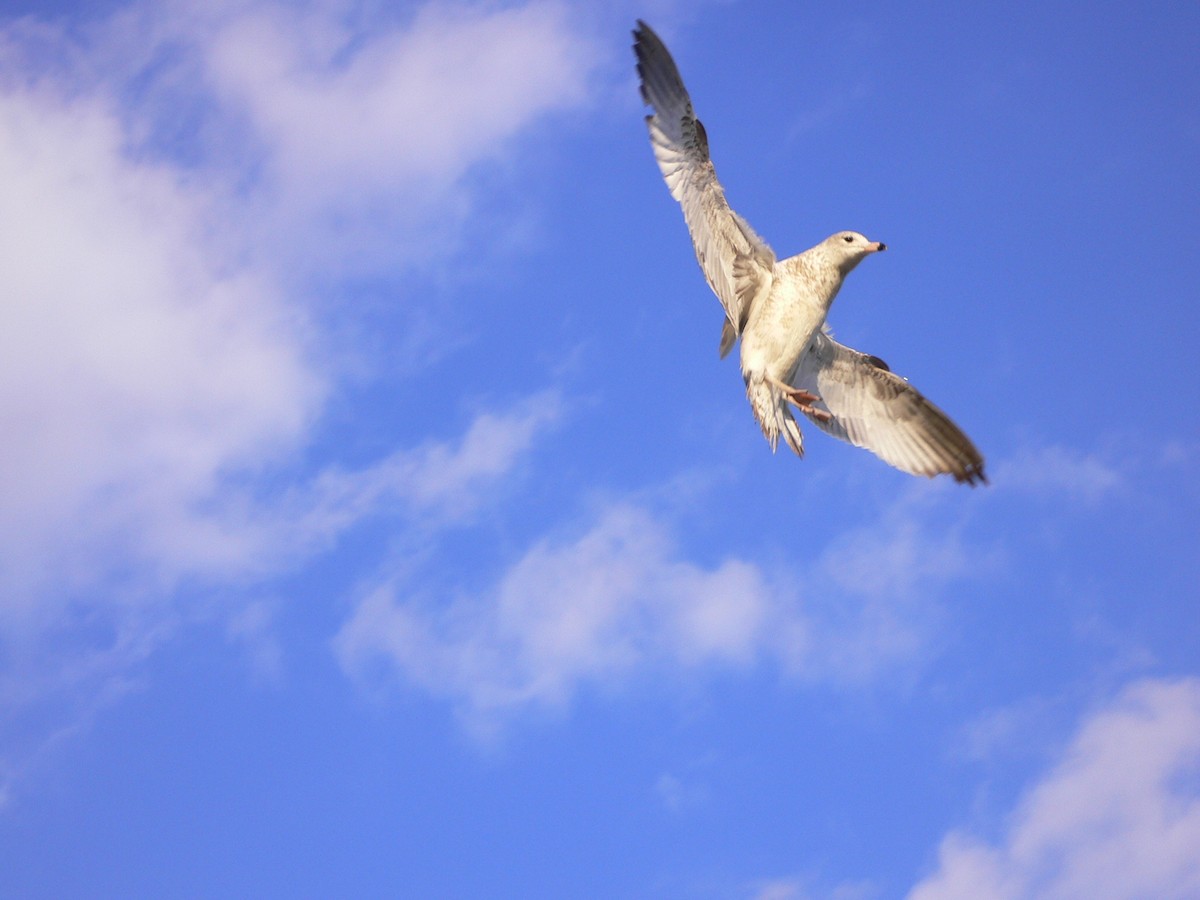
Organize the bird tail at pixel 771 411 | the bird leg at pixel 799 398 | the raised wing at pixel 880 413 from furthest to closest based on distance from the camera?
the raised wing at pixel 880 413
the bird tail at pixel 771 411
the bird leg at pixel 799 398

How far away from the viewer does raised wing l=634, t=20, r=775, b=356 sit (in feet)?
53.4

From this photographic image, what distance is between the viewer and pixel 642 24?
56.5ft

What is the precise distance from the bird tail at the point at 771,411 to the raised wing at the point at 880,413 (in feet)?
3.05

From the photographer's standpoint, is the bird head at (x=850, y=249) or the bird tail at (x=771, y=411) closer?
the bird tail at (x=771, y=411)

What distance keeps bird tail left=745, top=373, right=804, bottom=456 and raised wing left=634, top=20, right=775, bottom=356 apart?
3.21 feet

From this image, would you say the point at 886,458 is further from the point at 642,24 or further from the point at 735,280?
the point at 642,24

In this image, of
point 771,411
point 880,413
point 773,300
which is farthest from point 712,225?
point 880,413

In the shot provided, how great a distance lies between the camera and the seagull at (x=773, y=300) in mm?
15852

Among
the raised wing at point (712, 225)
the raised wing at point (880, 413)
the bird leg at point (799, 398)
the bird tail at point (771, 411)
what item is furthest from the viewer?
the raised wing at point (880, 413)

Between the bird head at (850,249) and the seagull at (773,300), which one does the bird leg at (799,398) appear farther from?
the bird head at (850,249)

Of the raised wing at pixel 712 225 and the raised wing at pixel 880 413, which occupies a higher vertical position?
the raised wing at pixel 712 225

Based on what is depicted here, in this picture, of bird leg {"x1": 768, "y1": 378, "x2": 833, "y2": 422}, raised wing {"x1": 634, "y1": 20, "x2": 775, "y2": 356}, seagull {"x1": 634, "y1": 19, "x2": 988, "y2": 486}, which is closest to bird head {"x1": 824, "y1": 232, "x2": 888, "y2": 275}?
seagull {"x1": 634, "y1": 19, "x2": 988, "y2": 486}

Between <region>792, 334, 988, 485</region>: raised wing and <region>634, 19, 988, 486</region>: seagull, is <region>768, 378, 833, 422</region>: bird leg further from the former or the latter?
<region>792, 334, 988, 485</region>: raised wing

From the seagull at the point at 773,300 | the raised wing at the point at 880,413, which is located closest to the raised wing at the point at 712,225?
the seagull at the point at 773,300
